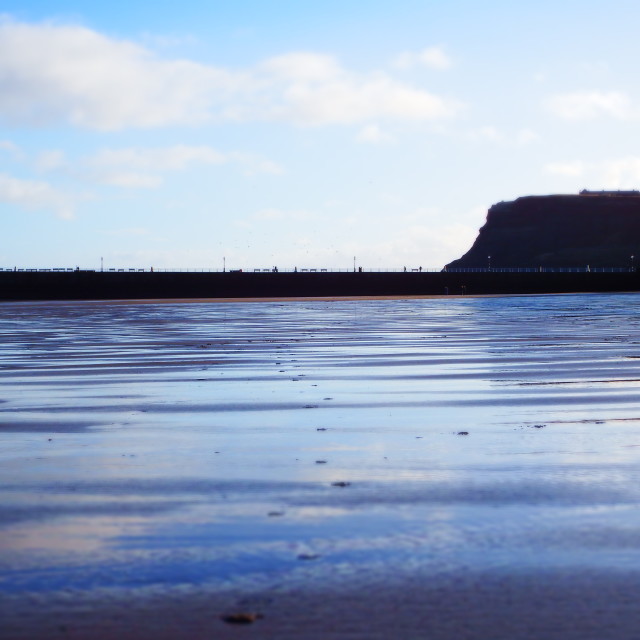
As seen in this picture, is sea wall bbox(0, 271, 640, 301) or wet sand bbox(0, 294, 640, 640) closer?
wet sand bbox(0, 294, 640, 640)

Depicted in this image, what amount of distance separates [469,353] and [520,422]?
9.46 meters

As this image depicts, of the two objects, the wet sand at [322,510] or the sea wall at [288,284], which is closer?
the wet sand at [322,510]

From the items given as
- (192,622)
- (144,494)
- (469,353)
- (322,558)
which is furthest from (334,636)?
(469,353)

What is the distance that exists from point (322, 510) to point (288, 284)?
119305 mm

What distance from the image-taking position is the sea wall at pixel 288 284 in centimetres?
11425

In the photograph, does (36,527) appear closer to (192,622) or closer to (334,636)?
(192,622)

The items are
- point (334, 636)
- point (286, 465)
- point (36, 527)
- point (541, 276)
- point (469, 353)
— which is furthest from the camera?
point (541, 276)

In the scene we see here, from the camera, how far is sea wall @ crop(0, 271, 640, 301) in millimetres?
114250

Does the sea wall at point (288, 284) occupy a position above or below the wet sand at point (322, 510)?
above

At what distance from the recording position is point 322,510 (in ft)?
17.8

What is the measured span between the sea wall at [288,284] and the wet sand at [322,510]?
344 feet

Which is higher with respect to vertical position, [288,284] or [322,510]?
[288,284]

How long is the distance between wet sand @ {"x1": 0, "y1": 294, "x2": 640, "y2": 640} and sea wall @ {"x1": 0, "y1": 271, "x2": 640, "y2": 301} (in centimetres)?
10487

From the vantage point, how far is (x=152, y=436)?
8266mm
